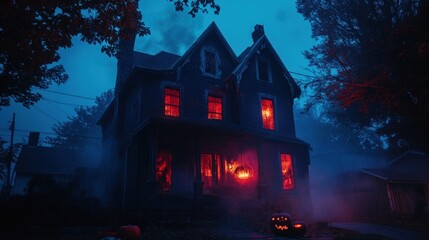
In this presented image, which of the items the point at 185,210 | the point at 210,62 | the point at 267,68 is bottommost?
the point at 185,210

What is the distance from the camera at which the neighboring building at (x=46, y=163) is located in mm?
27688

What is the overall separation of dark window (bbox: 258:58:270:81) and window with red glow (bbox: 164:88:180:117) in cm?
660

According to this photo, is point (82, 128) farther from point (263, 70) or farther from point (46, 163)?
point (263, 70)

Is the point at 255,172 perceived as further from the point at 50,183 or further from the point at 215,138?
the point at 50,183

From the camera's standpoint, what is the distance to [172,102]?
56.5 ft

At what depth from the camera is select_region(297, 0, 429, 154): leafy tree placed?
13352 mm

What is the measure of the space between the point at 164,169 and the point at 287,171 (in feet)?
27.4

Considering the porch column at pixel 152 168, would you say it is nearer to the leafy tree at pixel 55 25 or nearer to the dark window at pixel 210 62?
the leafy tree at pixel 55 25

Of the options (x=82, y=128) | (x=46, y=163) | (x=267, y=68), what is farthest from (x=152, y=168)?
(x=82, y=128)

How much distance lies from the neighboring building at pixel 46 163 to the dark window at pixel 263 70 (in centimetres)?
1685

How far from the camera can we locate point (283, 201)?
15523 mm

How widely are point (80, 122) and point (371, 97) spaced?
47.0 metres

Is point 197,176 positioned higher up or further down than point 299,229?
higher up

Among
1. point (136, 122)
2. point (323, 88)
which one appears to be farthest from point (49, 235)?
point (323, 88)
